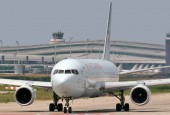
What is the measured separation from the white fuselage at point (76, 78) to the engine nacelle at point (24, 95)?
2515 millimetres

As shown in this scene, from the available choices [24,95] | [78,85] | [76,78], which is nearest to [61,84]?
[76,78]

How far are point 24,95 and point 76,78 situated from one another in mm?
4265

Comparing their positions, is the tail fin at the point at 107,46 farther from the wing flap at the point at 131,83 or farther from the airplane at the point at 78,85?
the wing flap at the point at 131,83

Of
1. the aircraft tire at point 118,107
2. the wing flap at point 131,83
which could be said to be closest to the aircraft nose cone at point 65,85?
the wing flap at point 131,83

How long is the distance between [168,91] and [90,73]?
4349 cm

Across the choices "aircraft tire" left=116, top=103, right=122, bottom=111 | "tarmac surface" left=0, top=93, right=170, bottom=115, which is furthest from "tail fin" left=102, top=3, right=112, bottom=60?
"aircraft tire" left=116, top=103, right=122, bottom=111

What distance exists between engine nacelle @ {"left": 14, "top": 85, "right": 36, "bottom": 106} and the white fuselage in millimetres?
2515

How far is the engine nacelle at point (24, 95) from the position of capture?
44500 millimetres

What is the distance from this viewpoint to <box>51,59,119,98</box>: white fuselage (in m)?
41.6

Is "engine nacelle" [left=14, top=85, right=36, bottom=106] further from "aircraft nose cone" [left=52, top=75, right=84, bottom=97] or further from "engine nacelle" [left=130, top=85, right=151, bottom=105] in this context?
"engine nacelle" [left=130, top=85, right=151, bottom=105]

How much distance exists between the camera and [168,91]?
8788cm

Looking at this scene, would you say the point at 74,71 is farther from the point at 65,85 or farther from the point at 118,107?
the point at 118,107

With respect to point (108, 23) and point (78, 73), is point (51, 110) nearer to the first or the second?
point (78, 73)

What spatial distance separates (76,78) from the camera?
42.7 metres
